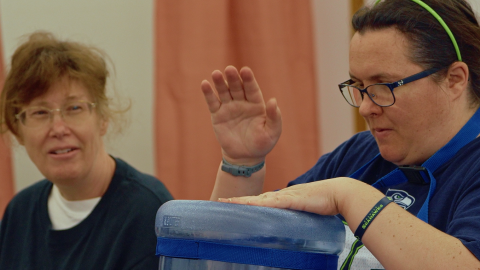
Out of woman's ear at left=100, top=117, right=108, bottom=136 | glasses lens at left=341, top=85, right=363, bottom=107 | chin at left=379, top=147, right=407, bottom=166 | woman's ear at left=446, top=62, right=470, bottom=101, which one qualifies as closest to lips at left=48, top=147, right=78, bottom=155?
woman's ear at left=100, top=117, right=108, bottom=136

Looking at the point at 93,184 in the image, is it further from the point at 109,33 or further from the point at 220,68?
the point at 109,33

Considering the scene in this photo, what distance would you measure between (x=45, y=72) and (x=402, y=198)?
1.16 m

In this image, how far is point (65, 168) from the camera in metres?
1.70

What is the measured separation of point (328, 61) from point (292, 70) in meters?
0.34

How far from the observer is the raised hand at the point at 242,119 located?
1255 mm

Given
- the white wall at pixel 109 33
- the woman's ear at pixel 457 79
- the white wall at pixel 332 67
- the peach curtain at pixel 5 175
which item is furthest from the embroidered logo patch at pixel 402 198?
the peach curtain at pixel 5 175

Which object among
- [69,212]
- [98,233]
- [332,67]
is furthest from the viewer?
[332,67]

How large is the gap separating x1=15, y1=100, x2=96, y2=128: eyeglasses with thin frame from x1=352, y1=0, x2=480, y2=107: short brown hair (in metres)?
0.98

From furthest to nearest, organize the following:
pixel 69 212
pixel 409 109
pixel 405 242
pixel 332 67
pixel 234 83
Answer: pixel 332 67
pixel 69 212
pixel 234 83
pixel 409 109
pixel 405 242

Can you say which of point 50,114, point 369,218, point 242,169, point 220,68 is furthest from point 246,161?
point 220,68

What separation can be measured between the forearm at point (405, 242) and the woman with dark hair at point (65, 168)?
842 mm

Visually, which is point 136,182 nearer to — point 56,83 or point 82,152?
point 82,152

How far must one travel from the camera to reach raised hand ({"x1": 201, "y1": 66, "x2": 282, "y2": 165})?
125cm

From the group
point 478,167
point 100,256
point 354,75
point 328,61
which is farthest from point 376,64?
point 328,61
